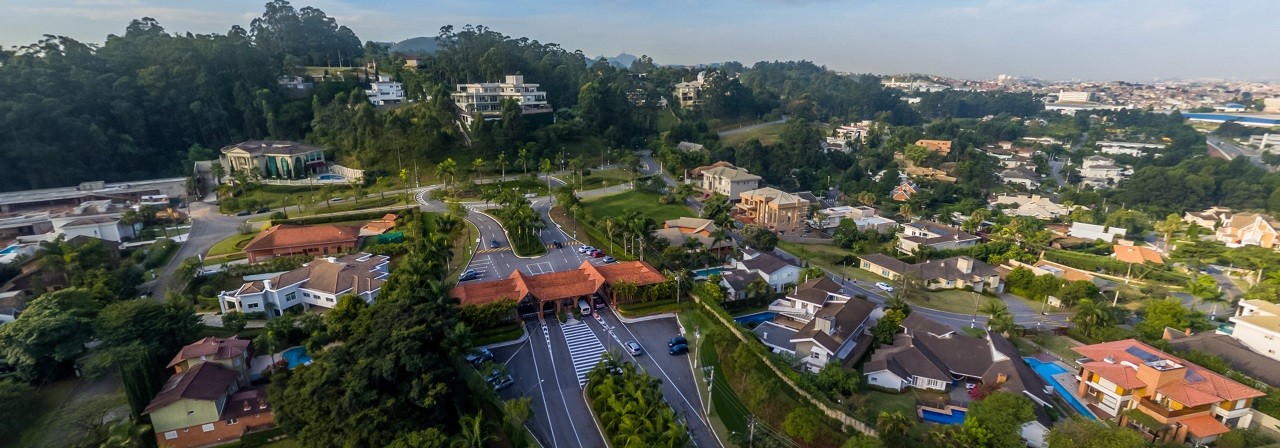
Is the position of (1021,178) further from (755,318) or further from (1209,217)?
(755,318)

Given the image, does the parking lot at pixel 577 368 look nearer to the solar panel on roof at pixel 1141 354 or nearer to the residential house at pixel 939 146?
the solar panel on roof at pixel 1141 354

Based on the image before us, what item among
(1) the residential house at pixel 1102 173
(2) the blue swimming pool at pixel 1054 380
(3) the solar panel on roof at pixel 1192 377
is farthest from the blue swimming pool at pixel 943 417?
(1) the residential house at pixel 1102 173

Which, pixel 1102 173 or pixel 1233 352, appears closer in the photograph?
pixel 1233 352

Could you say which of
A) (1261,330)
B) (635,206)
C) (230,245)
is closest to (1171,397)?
(1261,330)

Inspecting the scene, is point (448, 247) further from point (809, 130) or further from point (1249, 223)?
point (1249, 223)

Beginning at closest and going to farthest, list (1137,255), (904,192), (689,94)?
(1137,255) < (904,192) < (689,94)

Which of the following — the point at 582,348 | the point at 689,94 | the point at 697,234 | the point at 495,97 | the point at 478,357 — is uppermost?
the point at 689,94

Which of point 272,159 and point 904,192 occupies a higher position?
point 272,159
